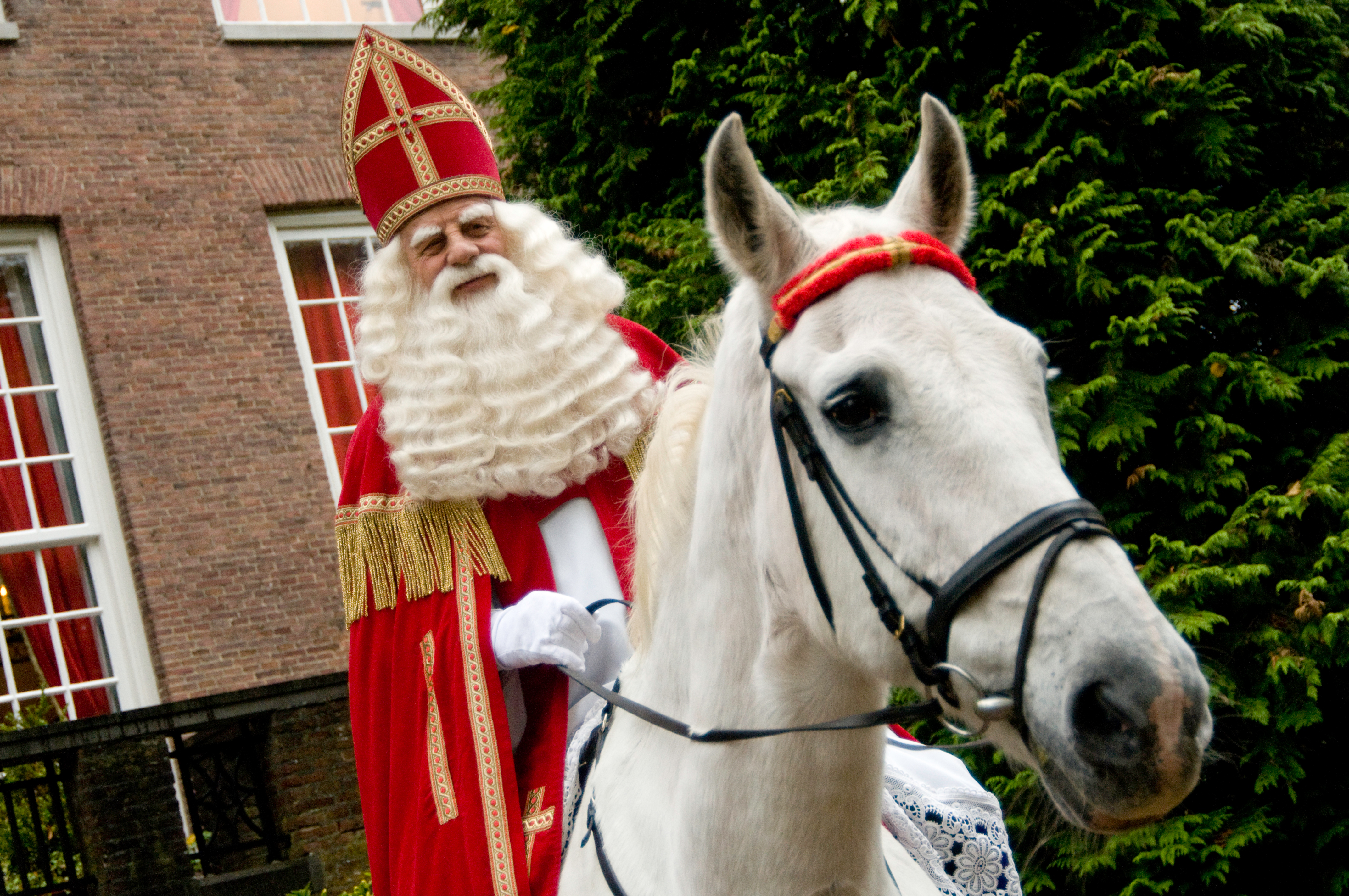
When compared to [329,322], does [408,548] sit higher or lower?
lower

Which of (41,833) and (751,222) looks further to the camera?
(41,833)

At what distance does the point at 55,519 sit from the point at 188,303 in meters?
2.00

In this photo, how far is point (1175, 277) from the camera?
375 centimetres

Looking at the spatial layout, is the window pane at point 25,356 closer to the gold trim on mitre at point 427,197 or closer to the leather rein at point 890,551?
the gold trim on mitre at point 427,197

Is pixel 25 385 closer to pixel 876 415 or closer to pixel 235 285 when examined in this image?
pixel 235 285

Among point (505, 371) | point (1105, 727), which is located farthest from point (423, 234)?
point (1105, 727)

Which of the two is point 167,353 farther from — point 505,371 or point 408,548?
point 408,548

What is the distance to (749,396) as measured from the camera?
1.51 meters

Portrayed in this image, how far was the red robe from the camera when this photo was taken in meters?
2.05

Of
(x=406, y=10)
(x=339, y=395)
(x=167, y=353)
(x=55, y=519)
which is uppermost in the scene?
(x=406, y=10)

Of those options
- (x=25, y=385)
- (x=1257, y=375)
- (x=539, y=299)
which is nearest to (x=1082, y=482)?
(x=1257, y=375)

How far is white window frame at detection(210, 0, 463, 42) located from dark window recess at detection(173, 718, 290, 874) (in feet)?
19.2

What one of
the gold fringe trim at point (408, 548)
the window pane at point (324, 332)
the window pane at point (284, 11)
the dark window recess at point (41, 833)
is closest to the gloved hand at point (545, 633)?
the gold fringe trim at point (408, 548)

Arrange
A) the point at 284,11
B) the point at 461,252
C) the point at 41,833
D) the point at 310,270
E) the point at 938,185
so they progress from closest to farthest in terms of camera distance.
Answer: the point at 938,185 → the point at 461,252 → the point at 41,833 → the point at 310,270 → the point at 284,11
